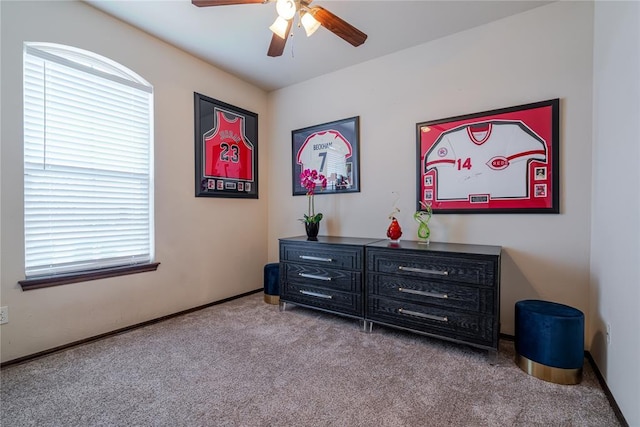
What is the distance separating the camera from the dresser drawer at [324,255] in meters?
2.60

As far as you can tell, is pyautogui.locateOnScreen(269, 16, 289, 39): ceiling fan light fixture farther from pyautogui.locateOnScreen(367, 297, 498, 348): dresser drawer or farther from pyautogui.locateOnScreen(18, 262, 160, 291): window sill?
pyautogui.locateOnScreen(18, 262, 160, 291): window sill

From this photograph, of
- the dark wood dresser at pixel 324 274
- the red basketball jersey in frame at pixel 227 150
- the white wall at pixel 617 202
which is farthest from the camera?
the red basketball jersey in frame at pixel 227 150

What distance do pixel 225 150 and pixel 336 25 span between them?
6.51 feet

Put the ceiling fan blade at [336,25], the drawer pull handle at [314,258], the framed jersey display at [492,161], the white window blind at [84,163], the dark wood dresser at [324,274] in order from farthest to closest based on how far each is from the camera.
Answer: the drawer pull handle at [314,258] < the dark wood dresser at [324,274] < the framed jersey display at [492,161] < the white window blind at [84,163] < the ceiling fan blade at [336,25]

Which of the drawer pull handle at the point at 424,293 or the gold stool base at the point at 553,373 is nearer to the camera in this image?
the gold stool base at the point at 553,373

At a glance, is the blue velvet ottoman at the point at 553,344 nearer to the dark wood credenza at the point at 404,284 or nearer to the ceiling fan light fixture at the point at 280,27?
the dark wood credenza at the point at 404,284

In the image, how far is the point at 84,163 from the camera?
2354 millimetres

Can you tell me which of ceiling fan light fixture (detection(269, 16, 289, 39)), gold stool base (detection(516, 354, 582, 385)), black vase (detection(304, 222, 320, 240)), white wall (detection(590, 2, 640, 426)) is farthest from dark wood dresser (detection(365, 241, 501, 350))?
ceiling fan light fixture (detection(269, 16, 289, 39))

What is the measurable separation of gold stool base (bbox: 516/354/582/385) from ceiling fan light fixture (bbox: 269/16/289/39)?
2749 millimetres

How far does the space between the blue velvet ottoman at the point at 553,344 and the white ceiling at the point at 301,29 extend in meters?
2.35

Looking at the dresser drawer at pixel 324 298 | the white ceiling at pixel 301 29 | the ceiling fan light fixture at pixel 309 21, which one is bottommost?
the dresser drawer at pixel 324 298

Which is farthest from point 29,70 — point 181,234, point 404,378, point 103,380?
point 404,378

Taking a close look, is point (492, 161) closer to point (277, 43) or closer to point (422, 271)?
point (422, 271)

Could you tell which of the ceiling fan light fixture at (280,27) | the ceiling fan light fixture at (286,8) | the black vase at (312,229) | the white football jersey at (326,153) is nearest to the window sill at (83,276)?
the black vase at (312,229)
